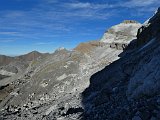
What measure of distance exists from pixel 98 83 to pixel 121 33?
1247 inches

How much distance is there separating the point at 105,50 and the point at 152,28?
20435 mm

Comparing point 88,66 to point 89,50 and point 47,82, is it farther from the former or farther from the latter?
point 89,50

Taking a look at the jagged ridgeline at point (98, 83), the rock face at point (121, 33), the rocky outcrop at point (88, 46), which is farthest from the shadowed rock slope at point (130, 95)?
the rock face at point (121, 33)

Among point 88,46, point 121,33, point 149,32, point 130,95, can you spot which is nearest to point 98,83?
point 149,32

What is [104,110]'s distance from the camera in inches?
920

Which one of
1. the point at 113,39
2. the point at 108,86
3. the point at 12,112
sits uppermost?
the point at 113,39

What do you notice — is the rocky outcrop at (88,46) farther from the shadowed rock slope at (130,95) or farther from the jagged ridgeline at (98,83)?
the shadowed rock slope at (130,95)

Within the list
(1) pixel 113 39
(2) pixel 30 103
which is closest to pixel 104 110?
(2) pixel 30 103

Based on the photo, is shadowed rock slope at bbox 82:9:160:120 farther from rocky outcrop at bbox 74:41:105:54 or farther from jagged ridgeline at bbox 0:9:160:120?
rocky outcrop at bbox 74:41:105:54

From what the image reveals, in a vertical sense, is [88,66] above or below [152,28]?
below

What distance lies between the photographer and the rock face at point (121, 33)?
59.9 m

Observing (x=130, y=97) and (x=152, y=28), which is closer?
(x=130, y=97)

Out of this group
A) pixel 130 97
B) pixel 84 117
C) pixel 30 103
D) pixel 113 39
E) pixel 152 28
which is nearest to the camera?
pixel 130 97

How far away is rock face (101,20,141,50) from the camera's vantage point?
196 feet
